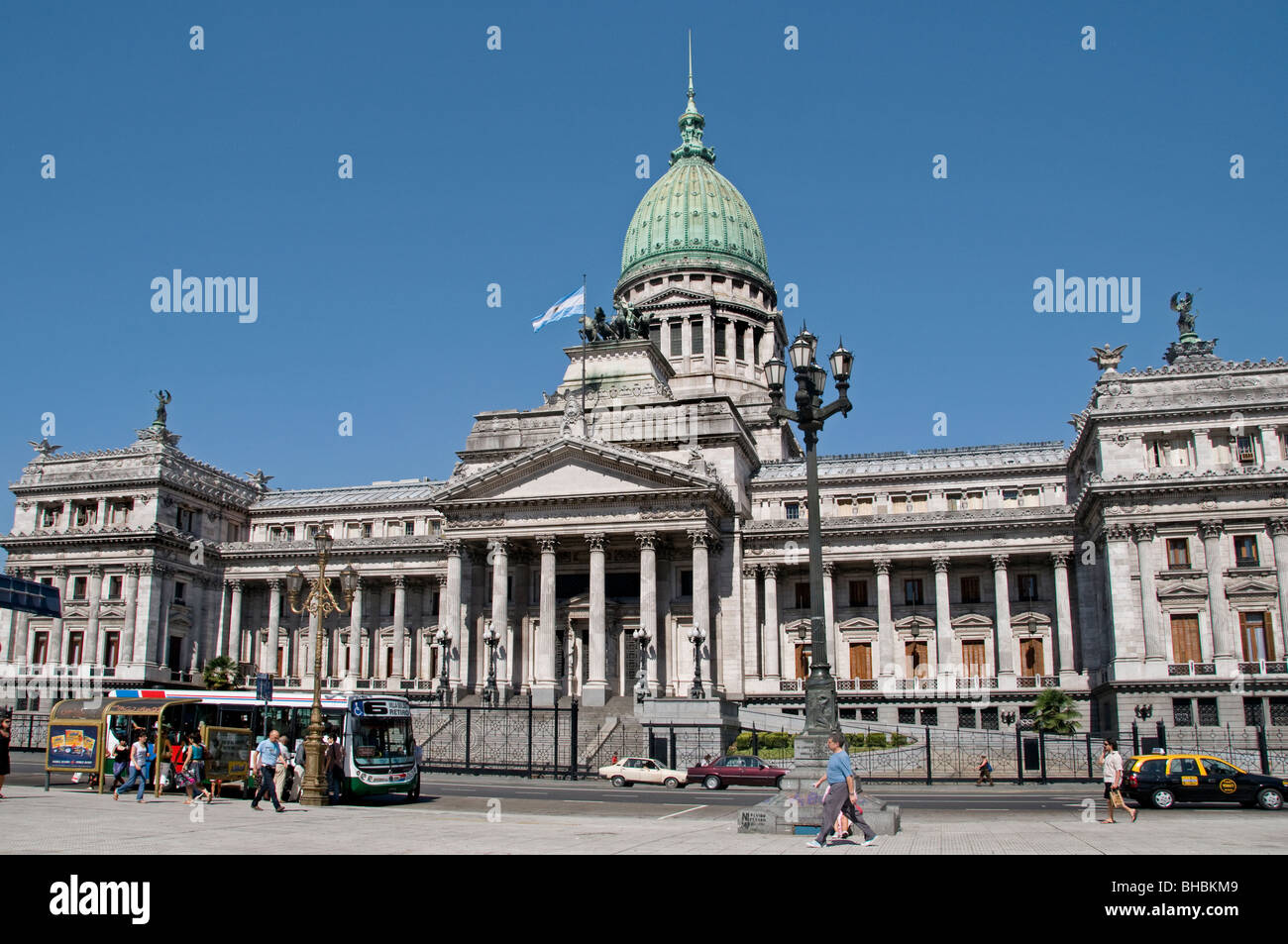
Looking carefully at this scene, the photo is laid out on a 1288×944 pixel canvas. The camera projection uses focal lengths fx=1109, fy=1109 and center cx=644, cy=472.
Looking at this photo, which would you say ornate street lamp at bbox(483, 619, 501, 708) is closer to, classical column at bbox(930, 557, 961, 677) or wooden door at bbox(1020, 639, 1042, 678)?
classical column at bbox(930, 557, 961, 677)

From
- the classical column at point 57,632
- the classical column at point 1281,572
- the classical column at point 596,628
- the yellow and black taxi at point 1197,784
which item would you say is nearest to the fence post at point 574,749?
the classical column at point 596,628

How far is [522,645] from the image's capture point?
6544cm

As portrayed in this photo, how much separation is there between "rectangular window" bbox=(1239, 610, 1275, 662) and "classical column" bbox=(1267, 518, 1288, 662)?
0.33 metres

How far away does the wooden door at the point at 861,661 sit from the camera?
66875mm

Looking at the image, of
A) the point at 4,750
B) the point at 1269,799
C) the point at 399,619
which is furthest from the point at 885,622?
the point at 4,750

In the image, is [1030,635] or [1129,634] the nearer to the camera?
[1129,634]

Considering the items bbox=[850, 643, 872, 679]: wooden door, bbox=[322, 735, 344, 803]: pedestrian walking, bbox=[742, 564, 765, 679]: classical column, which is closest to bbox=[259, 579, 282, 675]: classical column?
bbox=[742, 564, 765, 679]: classical column

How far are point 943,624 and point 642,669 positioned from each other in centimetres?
1935

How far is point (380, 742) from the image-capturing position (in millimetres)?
32688

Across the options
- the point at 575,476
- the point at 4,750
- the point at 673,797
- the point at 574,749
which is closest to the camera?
the point at 4,750

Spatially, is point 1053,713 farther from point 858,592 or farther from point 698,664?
point 858,592

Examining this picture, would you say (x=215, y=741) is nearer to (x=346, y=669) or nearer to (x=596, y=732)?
(x=596, y=732)
